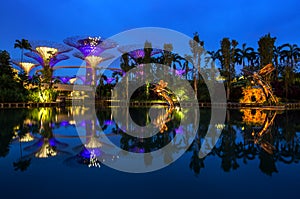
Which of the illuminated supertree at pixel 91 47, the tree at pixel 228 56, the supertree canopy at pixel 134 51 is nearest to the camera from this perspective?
the tree at pixel 228 56

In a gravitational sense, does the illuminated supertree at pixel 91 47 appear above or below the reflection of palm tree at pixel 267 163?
above

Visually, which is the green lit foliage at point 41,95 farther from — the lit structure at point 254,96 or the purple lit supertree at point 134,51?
the lit structure at point 254,96

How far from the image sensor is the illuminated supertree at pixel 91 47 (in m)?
32.5

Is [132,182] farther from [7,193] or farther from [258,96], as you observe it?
[258,96]

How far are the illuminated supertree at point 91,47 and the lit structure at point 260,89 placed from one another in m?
20.0

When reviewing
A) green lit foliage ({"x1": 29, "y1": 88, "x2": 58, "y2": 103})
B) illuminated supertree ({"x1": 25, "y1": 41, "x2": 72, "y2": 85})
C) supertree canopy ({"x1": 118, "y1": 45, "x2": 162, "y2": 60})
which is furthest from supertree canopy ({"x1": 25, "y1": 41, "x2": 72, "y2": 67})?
supertree canopy ({"x1": 118, "y1": 45, "x2": 162, "y2": 60})

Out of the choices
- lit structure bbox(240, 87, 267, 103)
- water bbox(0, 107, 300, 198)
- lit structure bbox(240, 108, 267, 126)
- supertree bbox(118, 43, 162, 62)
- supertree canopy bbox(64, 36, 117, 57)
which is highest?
supertree canopy bbox(64, 36, 117, 57)

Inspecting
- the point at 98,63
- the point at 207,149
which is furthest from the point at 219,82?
the point at 207,149

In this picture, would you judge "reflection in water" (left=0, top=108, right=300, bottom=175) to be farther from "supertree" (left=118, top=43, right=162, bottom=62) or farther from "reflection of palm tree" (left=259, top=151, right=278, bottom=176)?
"supertree" (left=118, top=43, right=162, bottom=62)

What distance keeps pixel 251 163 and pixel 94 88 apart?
3467 cm

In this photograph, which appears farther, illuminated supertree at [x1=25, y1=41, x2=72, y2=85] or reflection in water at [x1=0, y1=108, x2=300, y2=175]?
illuminated supertree at [x1=25, y1=41, x2=72, y2=85]

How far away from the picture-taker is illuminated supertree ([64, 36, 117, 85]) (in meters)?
32.5

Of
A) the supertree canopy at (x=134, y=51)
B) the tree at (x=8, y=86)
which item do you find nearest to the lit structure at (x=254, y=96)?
the supertree canopy at (x=134, y=51)

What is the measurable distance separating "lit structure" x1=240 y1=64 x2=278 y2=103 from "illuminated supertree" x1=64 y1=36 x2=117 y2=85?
20.0 metres
